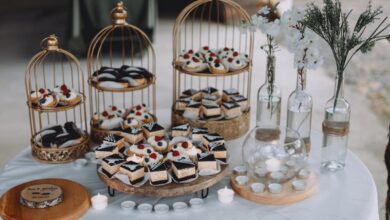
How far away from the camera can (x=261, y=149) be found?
2.23m

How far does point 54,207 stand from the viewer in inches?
78.0

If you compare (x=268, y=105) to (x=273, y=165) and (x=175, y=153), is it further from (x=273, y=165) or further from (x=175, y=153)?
(x=175, y=153)

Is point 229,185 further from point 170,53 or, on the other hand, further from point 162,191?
point 170,53

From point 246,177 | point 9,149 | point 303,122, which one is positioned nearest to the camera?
point 246,177

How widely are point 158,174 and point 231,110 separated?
70 cm

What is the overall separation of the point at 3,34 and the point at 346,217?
6065 millimetres

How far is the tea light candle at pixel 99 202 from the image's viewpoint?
202cm

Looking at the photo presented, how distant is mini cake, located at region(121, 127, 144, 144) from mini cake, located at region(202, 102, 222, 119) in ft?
1.12

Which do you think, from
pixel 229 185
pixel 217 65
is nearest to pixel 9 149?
pixel 217 65

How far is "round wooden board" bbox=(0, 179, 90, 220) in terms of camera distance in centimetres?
193

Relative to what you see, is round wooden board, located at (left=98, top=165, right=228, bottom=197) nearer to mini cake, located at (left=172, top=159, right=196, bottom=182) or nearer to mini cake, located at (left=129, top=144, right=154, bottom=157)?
mini cake, located at (left=172, top=159, right=196, bottom=182)

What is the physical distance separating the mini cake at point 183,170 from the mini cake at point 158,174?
0.04m

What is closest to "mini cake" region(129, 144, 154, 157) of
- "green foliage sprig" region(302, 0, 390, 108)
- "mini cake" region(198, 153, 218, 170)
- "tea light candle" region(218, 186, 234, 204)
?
"mini cake" region(198, 153, 218, 170)

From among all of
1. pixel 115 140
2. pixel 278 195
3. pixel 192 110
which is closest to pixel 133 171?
pixel 115 140
